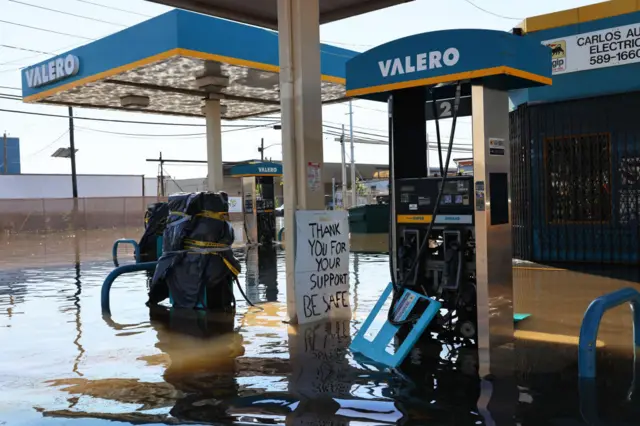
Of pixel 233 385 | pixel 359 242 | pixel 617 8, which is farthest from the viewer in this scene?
pixel 359 242

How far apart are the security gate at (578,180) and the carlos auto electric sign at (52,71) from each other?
9778 mm

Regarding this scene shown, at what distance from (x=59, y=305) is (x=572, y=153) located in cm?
1001

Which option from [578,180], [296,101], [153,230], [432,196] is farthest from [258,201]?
[432,196]

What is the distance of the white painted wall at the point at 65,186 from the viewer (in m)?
58.9

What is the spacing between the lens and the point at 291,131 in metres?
8.08

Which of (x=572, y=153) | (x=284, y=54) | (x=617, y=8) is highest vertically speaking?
(x=617, y=8)

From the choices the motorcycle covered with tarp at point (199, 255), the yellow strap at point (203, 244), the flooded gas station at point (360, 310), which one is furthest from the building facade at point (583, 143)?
the yellow strap at point (203, 244)

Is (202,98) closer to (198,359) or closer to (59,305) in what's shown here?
(59,305)

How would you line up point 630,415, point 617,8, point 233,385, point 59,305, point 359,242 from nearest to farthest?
point 630,415 → point 233,385 → point 59,305 → point 617,8 → point 359,242

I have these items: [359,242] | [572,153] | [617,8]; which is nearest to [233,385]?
[572,153]

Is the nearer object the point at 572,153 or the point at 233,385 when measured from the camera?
the point at 233,385

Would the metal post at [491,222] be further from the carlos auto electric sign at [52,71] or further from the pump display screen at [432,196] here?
the carlos auto electric sign at [52,71]

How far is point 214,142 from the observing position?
16703 millimetres

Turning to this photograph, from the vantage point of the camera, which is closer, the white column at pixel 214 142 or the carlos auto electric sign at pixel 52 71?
the carlos auto electric sign at pixel 52 71
